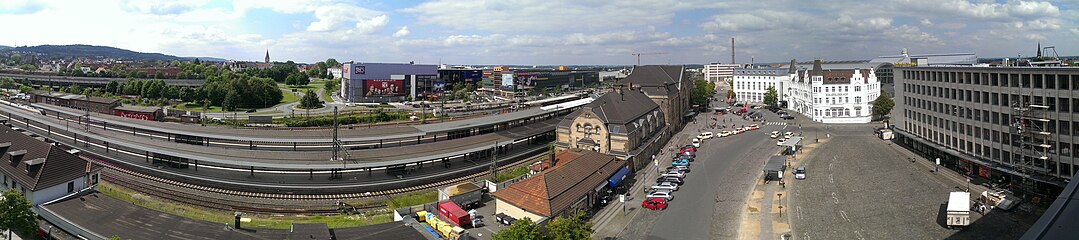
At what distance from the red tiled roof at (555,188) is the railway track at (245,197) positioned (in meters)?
8.99

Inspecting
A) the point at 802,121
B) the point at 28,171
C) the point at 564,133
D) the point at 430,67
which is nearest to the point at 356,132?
the point at 564,133

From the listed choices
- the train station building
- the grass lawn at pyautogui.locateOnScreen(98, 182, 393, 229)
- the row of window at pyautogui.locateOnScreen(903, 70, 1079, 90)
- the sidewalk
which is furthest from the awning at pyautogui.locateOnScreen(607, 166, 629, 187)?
the row of window at pyautogui.locateOnScreen(903, 70, 1079, 90)

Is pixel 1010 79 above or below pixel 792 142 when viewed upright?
above

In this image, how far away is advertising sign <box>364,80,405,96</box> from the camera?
10075 centimetres

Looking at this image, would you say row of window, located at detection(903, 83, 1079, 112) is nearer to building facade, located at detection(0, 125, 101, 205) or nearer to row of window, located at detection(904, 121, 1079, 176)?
row of window, located at detection(904, 121, 1079, 176)

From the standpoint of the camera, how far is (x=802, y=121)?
70562 millimetres

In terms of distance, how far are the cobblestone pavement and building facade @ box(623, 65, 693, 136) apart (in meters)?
17.9

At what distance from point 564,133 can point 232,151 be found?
81.2ft

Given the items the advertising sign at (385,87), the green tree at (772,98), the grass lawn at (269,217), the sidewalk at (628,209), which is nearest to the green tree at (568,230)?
the sidewalk at (628,209)

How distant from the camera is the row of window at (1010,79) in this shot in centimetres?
3052

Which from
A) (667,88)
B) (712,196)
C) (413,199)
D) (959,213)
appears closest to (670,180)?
(712,196)

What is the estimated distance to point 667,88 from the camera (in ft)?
211

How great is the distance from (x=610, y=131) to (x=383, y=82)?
224ft

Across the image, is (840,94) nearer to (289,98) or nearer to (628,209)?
(628,209)
